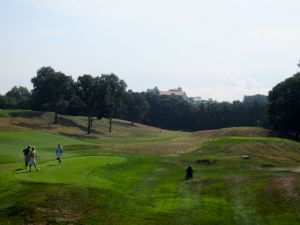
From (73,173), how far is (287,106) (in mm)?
70089

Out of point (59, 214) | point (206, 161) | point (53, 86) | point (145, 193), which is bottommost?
point (59, 214)

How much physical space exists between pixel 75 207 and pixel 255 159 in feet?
108

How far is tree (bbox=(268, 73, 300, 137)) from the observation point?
9838 centimetres

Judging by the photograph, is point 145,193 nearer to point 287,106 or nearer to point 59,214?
point 59,214

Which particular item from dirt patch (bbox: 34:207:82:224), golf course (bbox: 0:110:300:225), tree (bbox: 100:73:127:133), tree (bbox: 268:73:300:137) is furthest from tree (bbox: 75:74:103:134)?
dirt patch (bbox: 34:207:82:224)

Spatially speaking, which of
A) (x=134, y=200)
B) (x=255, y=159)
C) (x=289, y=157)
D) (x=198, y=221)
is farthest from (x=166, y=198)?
(x=289, y=157)

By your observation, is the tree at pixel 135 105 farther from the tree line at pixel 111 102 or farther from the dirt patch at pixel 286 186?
the dirt patch at pixel 286 186

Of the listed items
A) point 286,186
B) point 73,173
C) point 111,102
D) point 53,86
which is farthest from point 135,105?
point 286,186

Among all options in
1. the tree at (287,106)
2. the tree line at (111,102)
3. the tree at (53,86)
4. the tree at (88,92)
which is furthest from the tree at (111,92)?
the tree at (287,106)

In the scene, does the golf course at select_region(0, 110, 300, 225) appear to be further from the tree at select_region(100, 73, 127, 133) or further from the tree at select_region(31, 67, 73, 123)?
the tree at select_region(31, 67, 73, 123)

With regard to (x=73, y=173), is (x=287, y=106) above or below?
above

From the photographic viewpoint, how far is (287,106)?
99.7m

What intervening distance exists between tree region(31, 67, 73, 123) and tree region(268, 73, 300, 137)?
189ft

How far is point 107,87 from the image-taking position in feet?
425
